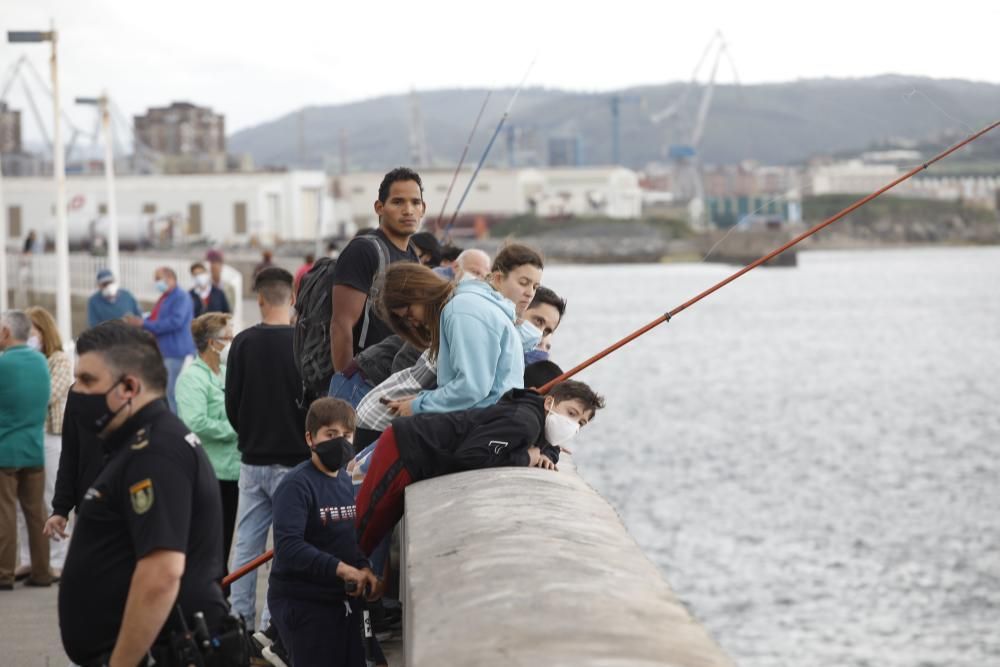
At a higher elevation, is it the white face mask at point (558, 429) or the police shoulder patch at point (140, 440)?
the police shoulder patch at point (140, 440)

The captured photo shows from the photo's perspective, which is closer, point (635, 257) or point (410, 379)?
point (410, 379)

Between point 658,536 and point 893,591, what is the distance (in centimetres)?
559

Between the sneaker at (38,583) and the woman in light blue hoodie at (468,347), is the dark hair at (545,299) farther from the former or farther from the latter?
the sneaker at (38,583)

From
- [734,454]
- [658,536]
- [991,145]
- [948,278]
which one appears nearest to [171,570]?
[991,145]

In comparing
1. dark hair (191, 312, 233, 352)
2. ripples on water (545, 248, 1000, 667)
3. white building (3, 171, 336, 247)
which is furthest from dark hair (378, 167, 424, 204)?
white building (3, 171, 336, 247)

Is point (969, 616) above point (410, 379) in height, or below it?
below

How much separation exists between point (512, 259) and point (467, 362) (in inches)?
43.4

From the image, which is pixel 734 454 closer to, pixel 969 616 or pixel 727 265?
pixel 969 616

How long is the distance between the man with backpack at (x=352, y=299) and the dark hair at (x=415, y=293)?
833 mm

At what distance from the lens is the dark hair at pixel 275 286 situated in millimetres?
7984

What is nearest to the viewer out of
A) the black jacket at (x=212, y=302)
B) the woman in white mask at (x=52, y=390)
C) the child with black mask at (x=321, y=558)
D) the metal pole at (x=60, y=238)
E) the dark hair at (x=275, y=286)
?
the child with black mask at (x=321, y=558)

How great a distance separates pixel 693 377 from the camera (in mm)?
73688

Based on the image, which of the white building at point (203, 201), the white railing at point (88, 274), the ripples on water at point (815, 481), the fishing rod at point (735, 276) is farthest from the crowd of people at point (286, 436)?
the white building at point (203, 201)

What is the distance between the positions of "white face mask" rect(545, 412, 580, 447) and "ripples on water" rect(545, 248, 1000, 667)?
793 inches
